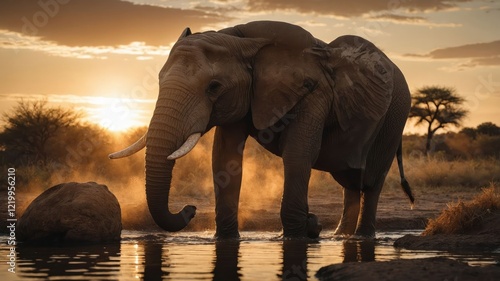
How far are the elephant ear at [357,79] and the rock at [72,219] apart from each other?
3.10 meters

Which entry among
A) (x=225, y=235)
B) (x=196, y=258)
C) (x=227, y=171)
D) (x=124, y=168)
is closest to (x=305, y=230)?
(x=225, y=235)

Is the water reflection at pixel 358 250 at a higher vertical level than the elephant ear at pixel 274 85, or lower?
lower

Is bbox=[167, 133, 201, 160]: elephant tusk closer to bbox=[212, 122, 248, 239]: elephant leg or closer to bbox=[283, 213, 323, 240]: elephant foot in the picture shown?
bbox=[212, 122, 248, 239]: elephant leg

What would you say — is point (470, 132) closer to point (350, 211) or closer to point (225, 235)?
point (350, 211)

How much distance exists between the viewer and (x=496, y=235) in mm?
10539

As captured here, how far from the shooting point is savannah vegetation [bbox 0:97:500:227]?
2003cm

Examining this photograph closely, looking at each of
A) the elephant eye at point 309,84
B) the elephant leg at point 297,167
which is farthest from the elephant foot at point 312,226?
the elephant eye at point 309,84

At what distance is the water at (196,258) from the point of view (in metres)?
7.79

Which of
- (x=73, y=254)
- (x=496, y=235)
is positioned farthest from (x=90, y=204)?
(x=496, y=235)

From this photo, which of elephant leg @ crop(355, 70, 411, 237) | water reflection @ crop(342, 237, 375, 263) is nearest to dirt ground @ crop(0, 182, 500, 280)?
water reflection @ crop(342, 237, 375, 263)

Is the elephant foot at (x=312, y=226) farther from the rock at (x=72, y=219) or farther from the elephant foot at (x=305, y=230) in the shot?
the rock at (x=72, y=219)

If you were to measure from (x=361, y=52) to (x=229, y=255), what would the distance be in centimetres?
390

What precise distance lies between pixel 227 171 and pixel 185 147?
1.57 metres

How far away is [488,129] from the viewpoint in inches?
1999
